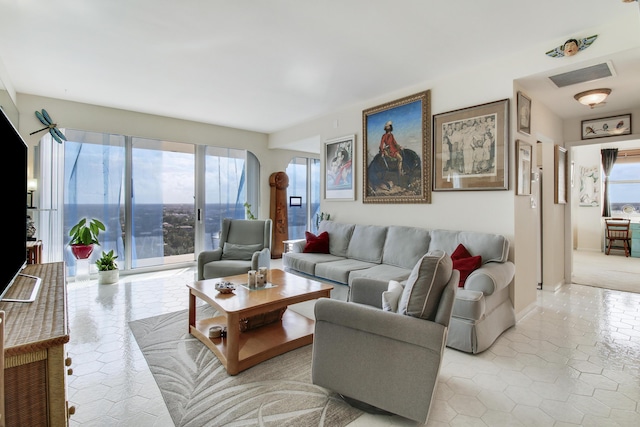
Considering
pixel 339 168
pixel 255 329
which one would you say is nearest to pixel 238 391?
pixel 255 329

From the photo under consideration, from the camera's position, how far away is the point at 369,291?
93.7 inches

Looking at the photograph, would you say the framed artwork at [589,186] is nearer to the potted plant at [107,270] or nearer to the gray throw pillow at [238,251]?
the gray throw pillow at [238,251]

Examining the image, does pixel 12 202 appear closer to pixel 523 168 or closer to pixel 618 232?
pixel 523 168

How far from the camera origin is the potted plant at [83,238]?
4.50 m

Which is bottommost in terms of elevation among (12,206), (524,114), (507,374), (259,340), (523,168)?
(507,374)

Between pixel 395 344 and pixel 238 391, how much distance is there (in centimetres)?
110

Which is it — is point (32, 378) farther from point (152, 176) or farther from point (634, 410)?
point (152, 176)

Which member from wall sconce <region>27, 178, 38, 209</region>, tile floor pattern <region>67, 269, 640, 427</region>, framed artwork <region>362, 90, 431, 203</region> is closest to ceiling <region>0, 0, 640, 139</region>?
framed artwork <region>362, 90, 431, 203</region>

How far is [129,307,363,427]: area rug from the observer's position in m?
1.79

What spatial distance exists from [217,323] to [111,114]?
13.2ft

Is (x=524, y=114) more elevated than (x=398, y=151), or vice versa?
(x=524, y=114)

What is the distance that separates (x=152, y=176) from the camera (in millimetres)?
5484

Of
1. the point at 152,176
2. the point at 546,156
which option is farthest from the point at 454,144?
the point at 152,176

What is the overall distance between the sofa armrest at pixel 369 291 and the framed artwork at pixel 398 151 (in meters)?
1.88
